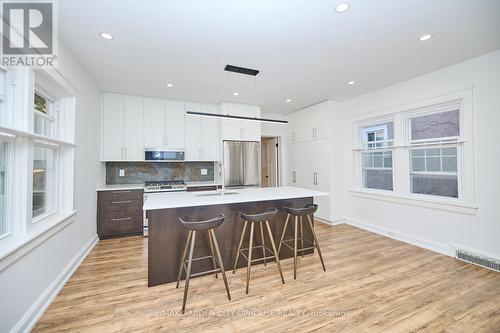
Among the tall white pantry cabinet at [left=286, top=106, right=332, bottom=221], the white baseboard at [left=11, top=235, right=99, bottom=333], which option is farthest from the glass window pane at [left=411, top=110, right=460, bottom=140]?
the white baseboard at [left=11, top=235, right=99, bottom=333]

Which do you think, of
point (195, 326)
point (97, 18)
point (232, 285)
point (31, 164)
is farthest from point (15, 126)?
point (232, 285)

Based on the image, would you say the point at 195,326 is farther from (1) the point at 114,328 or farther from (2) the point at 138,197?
(2) the point at 138,197

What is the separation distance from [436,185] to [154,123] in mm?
5123

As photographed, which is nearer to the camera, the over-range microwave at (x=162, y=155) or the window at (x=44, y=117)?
the window at (x=44, y=117)

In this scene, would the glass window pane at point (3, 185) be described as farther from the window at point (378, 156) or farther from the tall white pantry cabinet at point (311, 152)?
the window at point (378, 156)

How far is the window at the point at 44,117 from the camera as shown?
2.15 metres

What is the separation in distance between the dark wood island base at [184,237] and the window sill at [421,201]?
227cm

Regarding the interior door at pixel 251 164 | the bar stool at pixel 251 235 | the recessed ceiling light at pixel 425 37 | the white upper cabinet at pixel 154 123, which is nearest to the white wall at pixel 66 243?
the white upper cabinet at pixel 154 123

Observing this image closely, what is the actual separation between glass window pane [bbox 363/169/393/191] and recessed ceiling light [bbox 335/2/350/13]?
310cm

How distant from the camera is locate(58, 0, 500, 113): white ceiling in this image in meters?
1.84

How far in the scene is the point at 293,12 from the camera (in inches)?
74.3

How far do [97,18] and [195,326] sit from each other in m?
2.87

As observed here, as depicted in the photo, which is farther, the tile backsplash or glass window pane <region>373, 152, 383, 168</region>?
the tile backsplash

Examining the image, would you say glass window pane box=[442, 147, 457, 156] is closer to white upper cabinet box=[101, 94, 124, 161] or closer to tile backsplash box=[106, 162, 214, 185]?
tile backsplash box=[106, 162, 214, 185]
